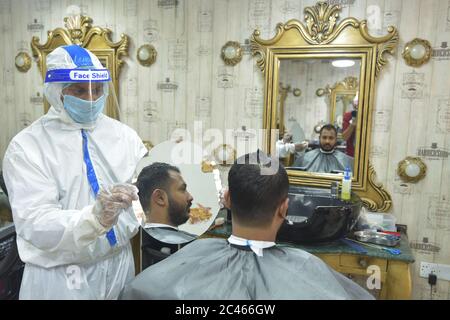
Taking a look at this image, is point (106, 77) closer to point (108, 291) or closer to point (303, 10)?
point (108, 291)

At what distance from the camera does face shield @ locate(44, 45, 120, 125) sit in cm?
108

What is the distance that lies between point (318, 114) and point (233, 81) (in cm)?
53

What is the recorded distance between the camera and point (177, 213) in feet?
4.31

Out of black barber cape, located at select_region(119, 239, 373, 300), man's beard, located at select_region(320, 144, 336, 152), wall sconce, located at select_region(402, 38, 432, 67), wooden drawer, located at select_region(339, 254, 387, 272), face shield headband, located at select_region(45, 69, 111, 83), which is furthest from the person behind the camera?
man's beard, located at select_region(320, 144, 336, 152)

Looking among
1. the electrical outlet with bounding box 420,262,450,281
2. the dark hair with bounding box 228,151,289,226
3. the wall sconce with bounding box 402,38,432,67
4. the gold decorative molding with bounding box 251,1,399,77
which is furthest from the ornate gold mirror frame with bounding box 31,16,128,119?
the electrical outlet with bounding box 420,262,450,281

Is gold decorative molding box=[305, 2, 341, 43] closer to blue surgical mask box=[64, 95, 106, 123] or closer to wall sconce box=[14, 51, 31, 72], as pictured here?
blue surgical mask box=[64, 95, 106, 123]

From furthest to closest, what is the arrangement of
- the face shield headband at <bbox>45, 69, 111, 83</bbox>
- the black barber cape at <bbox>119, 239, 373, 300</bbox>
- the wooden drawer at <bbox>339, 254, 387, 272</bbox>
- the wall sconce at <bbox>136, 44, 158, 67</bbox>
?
the wall sconce at <bbox>136, 44, 158, 67</bbox> → the wooden drawer at <bbox>339, 254, 387, 272</bbox> → the face shield headband at <bbox>45, 69, 111, 83</bbox> → the black barber cape at <bbox>119, 239, 373, 300</bbox>

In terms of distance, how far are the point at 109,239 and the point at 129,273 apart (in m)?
0.18

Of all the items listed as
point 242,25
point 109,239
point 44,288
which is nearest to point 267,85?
point 242,25

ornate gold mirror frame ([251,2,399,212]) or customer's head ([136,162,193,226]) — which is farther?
ornate gold mirror frame ([251,2,399,212])

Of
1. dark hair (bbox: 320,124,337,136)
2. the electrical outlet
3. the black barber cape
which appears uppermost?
dark hair (bbox: 320,124,337,136)

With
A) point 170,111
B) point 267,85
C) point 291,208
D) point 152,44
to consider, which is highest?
point 152,44

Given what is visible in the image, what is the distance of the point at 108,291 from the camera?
1191 mm

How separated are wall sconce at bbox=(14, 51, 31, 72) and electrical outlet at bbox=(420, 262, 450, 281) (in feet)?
7.95
